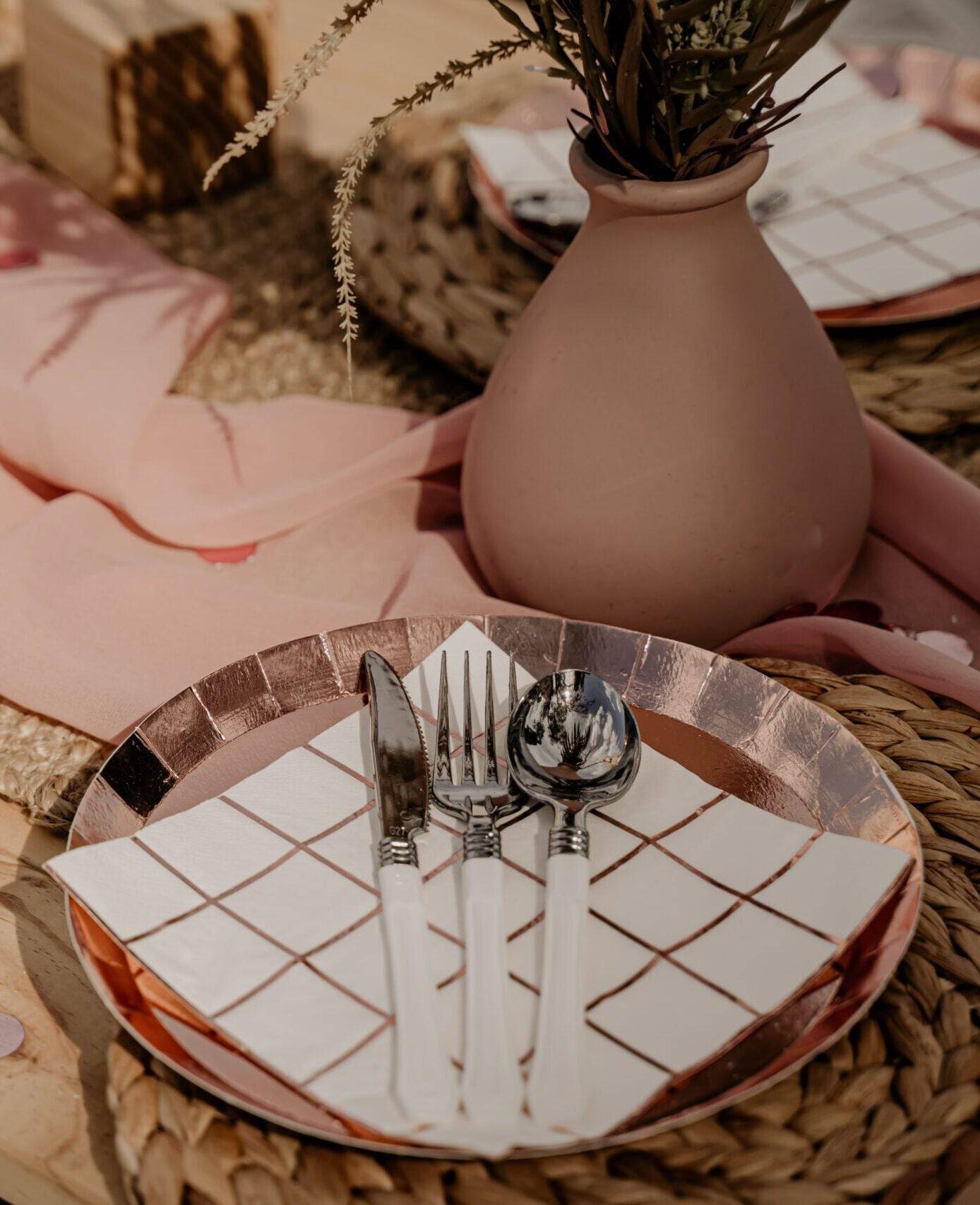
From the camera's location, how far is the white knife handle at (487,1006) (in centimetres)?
32

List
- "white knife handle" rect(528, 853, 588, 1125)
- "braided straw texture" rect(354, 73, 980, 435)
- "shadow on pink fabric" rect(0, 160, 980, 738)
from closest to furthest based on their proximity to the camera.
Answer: "white knife handle" rect(528, 853, 588, 1125) → "shadow on pink fabric" rect(0, 160, 980, 738) → "braided straw texture" rect(354, 73, 980, 435)

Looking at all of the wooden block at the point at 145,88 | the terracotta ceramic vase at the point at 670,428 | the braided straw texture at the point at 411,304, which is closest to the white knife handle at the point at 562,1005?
the terracotta ceramic vase at the point at 670,428

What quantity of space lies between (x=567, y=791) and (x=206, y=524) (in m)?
0.28

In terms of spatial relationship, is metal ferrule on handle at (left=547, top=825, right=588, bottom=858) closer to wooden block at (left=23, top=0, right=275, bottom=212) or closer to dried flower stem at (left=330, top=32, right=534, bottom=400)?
dried flower stem at (left=330, top=32, right=534, bottom=400)

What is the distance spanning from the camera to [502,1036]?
0.33 meters

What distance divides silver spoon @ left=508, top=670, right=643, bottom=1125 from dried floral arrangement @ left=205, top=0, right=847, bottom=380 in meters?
0.15

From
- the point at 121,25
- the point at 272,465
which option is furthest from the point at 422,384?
the point at 121,25

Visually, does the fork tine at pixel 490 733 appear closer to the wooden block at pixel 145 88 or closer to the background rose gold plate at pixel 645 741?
the background rose gold plate at pixel 645 741

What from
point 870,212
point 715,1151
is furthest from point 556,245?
point 715,1151

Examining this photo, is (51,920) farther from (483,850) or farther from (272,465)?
(272,465)

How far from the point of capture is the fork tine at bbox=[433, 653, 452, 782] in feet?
1.38

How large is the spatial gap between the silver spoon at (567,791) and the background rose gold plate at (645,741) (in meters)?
0.02

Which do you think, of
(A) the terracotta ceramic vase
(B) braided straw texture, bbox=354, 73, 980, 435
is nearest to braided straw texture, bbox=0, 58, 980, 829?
(B) braided straw texture, bbox=354, 73, 980, 435

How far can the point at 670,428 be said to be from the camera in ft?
1.59
